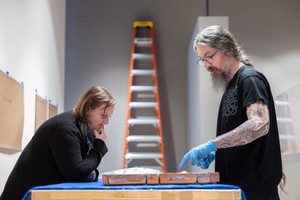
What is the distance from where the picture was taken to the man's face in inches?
81.6

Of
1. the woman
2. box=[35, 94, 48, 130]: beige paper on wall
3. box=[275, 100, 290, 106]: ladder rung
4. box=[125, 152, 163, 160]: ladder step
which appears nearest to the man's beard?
the woman

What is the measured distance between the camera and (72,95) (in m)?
5.27

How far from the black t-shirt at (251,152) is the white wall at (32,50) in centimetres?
163

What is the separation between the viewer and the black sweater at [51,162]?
6.27 feet

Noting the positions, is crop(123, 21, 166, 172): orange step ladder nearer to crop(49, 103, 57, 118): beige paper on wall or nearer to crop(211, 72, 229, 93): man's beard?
crop(49, 103, 57, 118): beige paper on wall

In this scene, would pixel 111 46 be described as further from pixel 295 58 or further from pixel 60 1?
pixel 295 58

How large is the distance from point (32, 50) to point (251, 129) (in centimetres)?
238

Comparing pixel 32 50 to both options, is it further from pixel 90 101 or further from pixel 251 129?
pixel 251 129

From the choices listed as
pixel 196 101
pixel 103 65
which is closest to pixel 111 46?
pixel 103 65

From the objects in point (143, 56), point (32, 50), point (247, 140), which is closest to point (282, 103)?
point (143, 56)

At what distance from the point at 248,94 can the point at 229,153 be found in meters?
0.27

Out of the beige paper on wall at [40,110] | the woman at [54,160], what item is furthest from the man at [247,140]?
the beige paper on wall at [40,110]

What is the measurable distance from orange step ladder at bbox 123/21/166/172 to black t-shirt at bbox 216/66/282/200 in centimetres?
299

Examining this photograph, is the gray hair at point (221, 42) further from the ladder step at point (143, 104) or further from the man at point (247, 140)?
the ladder step at point (143, 104)
